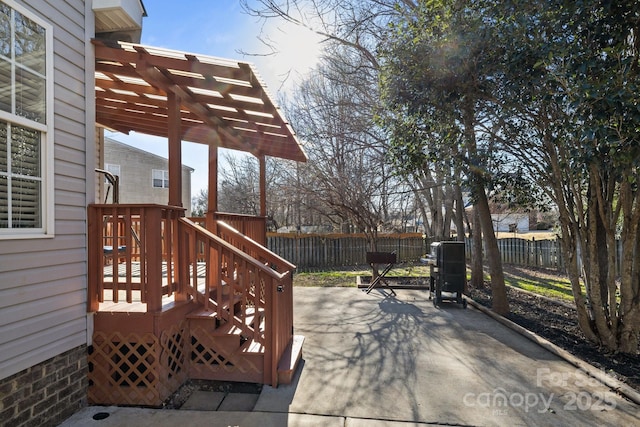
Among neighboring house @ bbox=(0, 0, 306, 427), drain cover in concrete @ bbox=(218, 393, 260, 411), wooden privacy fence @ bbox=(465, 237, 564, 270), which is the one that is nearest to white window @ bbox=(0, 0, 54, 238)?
neighboring house @ bbox=(0, 0, 306, 427)

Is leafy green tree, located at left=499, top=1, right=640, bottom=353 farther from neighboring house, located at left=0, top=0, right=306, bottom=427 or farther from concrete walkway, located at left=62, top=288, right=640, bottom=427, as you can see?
neighboring house, located at left=0, top=0, right=306, bottom=427

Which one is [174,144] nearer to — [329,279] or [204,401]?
[204,401]

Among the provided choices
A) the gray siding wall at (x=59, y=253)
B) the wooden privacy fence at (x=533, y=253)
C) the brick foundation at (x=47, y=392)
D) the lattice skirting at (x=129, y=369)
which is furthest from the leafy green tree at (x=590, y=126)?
the wooden privacy fence at (x=533, y=253)

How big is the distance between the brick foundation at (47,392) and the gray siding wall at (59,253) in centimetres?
7

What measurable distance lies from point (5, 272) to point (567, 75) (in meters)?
4.77

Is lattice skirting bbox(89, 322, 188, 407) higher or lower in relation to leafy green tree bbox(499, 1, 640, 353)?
lower

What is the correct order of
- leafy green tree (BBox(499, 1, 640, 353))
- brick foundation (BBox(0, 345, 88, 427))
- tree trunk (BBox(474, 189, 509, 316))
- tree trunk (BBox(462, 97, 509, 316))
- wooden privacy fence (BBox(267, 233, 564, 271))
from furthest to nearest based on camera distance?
wooden privacy fence (BBox(267, 233, 564, 271)) < tree trunk (BBox(474, 189, 509, 316)) < tree trunk (BBox(462, 97, 509, 316)) < leafy green tree (BBox(499, 1, 640, 353)) < brick foundation (BBox(0, 345, 88, 427))

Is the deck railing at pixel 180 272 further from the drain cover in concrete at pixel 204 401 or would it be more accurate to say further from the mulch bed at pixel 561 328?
the mulch bed at pixel 561 328

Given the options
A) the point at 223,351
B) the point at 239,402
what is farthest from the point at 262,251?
the point at 239,402

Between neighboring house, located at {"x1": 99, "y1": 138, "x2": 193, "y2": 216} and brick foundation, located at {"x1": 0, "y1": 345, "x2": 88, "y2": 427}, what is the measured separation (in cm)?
1348

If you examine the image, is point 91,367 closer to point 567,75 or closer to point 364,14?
point 567,75

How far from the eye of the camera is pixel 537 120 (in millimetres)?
4363

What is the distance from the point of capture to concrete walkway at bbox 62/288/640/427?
2.62 meters

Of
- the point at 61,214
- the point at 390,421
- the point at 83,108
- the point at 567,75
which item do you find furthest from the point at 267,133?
the point at 390,421
